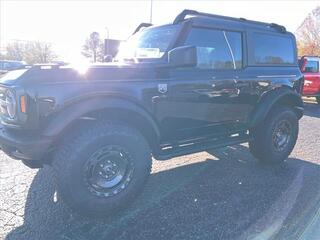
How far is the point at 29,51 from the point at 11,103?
48144 millimetres

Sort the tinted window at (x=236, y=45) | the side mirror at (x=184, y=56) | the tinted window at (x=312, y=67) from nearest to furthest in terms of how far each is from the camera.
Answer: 1. the side mirror at (x=184, y=56)
2. the tinted window at (x=236, y=45)
3. the tinted window at (x=312, y=67)

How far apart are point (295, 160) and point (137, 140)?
10.2 feet

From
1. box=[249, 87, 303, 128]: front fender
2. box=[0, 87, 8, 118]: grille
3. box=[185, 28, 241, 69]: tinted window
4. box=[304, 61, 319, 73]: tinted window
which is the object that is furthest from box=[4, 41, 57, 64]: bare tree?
box=[0, 87, 8, 118]: grille

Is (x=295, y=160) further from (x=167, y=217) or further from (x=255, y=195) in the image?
(x=167, y=217)

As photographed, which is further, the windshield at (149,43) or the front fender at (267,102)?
the front fender at (267,102)

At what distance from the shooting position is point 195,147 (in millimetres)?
4141

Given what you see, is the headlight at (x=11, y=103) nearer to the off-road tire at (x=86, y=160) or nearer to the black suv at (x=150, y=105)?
the black suv at (x=150, y=105)

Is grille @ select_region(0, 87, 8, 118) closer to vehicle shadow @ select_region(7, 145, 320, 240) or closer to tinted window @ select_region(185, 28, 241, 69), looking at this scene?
vehicle shadow @ select_region(7, 145, 320, 240)

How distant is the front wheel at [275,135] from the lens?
4.91 m

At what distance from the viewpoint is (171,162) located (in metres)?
5.14

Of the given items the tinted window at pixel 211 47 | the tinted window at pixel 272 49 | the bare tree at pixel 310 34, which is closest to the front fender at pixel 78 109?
the tinted window at pixel 211 47

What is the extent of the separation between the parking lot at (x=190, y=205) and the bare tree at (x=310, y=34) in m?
29.9

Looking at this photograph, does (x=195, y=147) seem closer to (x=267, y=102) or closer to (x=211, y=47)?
(x=211, y=47)

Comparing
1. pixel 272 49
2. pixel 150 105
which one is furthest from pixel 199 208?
pixel 272 49
